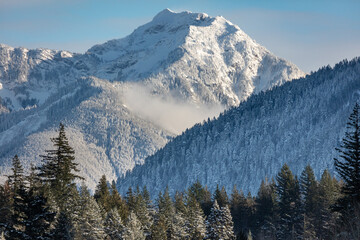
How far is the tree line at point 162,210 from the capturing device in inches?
1698

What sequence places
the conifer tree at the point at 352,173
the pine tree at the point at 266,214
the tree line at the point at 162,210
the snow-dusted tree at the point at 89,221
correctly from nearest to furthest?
the tree line at the point at 162,210 → the conifer tree at the point at 352,173 → the snow-dusted tree at the point at 89,221 → the pine tree at the point at 266,214

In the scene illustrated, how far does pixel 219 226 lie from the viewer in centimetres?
7681

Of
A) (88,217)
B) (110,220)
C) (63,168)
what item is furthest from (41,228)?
(110,220)

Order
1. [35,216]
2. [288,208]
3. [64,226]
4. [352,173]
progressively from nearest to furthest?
1. [35,216]
2. [352,173]
3. [64,226]
4. [288,208]

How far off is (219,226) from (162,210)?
467 inches

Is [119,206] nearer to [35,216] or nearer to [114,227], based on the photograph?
[114,227]

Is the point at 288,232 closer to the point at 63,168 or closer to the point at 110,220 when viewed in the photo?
the point at 110,220

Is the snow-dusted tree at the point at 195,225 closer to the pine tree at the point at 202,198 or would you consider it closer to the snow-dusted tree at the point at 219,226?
the snow-dusted tree at the point at 219,226

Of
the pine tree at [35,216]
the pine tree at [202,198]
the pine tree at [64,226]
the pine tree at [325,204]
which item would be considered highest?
the pine tree at [202,198]

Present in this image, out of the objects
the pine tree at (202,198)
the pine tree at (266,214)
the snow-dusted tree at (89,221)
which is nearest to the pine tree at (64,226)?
the snow-dusted tree at (89,221)

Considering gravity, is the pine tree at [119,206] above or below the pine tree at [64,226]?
→ above

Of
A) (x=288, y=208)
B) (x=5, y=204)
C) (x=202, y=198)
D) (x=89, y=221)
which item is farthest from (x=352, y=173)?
(x=202, y=198)

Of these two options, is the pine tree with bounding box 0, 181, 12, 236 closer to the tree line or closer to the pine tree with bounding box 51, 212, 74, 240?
the tree line

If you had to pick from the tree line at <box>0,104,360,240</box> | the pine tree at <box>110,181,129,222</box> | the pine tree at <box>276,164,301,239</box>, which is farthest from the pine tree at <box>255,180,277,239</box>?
the pine tree at <box>110,181,129,222</box>
